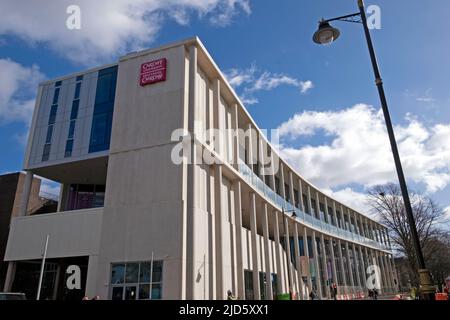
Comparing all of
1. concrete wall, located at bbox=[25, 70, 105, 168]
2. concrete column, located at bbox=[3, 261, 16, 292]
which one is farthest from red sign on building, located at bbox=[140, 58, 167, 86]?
concrete column, located at bbox=[3, 261, 16, 292]

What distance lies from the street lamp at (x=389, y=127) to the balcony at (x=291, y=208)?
2241cm

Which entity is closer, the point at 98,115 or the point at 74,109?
the point at 98,115

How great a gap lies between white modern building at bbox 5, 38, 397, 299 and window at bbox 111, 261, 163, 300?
6 centimetres

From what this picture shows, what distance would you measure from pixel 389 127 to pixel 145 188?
57.2 ft

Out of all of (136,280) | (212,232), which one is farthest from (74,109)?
(136,280)

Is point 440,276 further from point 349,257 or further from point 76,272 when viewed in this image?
point 76,272

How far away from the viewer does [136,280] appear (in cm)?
2039

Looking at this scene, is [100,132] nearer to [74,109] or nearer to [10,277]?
[74,109]

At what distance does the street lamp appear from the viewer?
6188mm

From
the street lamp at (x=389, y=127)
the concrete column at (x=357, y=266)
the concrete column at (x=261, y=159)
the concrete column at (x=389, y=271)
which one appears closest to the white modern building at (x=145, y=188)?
the concrete column at (x=261, y=159)

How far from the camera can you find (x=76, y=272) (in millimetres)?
30734

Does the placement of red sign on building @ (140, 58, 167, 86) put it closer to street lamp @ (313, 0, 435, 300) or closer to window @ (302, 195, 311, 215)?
street lamp @ (313, 0, 435, 300)

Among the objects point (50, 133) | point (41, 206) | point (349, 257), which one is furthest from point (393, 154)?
point (349, 257)
